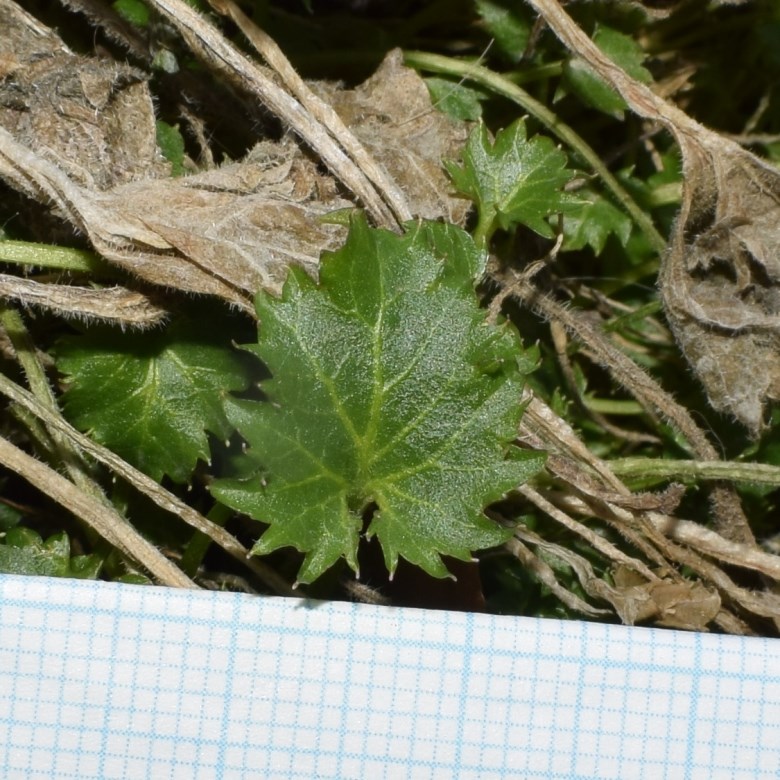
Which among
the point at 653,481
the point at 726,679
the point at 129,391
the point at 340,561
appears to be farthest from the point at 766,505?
the point at 129,391

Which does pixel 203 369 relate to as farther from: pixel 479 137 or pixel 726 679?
pixel 726 679

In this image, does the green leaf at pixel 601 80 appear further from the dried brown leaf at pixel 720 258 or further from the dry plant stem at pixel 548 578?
the dry plant stem at pixel 548 578

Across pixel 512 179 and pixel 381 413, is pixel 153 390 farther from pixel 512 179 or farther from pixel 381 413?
pixel 512 179

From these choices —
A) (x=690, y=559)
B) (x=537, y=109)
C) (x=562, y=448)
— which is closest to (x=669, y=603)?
(x=690, y=559)

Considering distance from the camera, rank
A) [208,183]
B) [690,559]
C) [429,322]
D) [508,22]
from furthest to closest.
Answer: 1. [508,22]
2. [690,559]
3. [208,183]
4. [429,322]

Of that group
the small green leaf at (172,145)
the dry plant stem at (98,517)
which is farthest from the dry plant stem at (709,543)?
the small green leaf at (172,145)

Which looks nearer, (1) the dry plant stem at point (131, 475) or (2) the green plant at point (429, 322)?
Result: (2) the green plant at point (429, 322)
